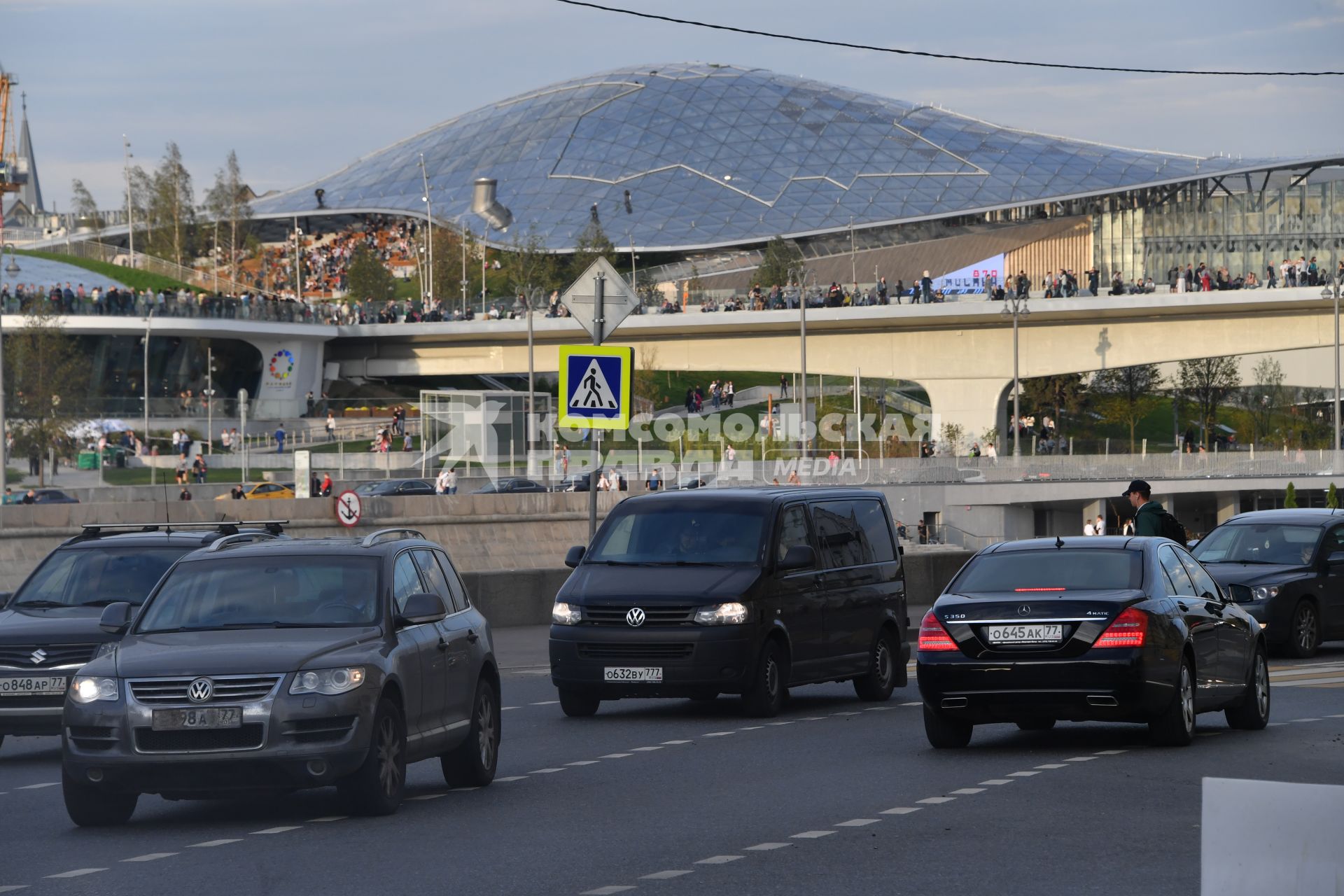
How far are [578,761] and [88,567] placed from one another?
4442 mm

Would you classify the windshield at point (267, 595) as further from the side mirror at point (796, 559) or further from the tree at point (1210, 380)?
the tree at point (1210, 380)

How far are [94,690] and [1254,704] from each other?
809 cm

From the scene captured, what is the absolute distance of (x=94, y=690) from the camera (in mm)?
9250

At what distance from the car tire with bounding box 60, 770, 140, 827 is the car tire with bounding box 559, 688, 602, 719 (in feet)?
18.7

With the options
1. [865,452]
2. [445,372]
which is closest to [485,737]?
[865,452]

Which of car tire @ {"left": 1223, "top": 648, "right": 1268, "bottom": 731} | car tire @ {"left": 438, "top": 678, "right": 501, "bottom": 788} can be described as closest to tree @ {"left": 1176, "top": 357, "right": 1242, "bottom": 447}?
car tire @ {"left": 1223, "top": 648, "right": 1268, "bottom": 731}

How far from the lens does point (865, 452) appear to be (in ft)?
200

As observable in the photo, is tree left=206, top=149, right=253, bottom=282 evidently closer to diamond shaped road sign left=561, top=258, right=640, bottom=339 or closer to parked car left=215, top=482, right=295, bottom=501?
parked car left=215, top=482, right=295, bottom=501

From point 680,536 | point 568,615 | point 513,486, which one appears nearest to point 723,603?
point 680,536

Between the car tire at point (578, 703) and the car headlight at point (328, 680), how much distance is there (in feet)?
18.8

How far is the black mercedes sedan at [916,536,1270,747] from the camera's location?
38.2 feet

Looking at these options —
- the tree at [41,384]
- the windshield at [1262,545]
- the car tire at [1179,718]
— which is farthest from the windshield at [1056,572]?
the tree at [41,384]

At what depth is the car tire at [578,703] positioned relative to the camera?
1498cm

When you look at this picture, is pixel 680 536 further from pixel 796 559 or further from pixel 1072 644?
pixel 1072 644
